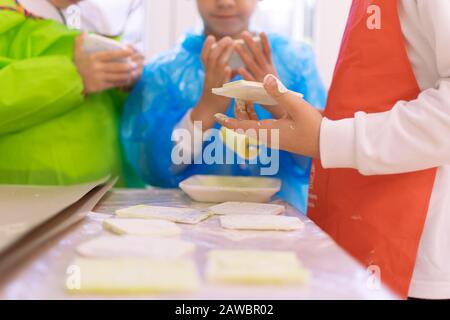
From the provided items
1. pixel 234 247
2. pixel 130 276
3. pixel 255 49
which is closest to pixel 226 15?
pixel 255 49

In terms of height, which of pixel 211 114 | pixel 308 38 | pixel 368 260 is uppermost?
pixel 308 38

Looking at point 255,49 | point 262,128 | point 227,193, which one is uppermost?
point 255,49

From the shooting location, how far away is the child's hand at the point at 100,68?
3.44 ft

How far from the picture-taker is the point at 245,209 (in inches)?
29.6

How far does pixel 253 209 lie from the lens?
0.75 metres

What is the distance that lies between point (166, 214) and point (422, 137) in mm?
346

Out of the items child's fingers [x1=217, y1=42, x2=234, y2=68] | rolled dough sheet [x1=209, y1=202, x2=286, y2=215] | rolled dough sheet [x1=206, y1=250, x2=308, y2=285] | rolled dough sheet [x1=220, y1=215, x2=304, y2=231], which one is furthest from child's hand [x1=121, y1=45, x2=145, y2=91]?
rolled dough sheet [x1=206, y1=250, x2=308, y2=285]

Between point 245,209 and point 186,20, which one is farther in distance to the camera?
point 186,20

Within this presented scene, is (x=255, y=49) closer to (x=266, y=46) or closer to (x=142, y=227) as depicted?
(x=266, y=46)

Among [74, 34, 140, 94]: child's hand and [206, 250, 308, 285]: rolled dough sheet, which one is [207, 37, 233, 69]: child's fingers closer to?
[74, 34, 140, 94]: child's hand

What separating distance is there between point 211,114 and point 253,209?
32cm

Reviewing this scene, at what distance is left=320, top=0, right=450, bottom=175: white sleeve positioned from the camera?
1.99 ft
